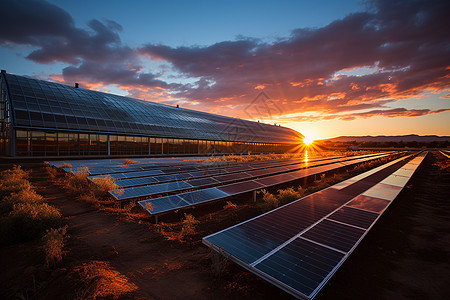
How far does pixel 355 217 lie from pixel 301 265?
14.1ft

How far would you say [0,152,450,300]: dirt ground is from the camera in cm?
451

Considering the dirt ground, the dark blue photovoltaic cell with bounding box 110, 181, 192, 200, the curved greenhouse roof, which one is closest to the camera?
the dirt ground

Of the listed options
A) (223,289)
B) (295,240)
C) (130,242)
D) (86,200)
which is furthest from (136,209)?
(295,240)

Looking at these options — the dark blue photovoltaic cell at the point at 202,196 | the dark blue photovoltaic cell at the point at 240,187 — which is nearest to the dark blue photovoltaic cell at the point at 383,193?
the dark blue photovoltaic cell at the point at 240,187

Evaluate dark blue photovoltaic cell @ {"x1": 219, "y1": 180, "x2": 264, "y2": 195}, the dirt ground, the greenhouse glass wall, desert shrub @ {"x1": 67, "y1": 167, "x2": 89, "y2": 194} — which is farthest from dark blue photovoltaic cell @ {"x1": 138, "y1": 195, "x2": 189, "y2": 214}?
the greenhouse glass wall

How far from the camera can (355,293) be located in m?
4.73

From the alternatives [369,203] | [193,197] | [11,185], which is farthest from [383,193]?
[11,185]

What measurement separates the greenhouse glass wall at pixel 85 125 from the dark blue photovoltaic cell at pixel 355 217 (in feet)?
111

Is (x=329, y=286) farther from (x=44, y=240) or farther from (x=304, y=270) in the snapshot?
(x=44, y=240)

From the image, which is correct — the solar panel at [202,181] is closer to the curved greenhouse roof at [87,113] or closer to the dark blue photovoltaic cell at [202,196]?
the dark blue photovoltaic cell at [202,196]

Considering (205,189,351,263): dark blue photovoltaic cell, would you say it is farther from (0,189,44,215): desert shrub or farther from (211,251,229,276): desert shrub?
(0,189,44,215): desert shrub

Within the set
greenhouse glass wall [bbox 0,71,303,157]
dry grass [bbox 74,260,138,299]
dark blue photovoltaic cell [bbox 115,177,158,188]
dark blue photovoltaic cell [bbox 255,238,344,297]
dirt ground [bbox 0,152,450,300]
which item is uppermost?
greenhouse glass wall [bbox 0,71,303,157]

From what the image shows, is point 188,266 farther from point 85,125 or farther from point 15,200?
point 85,125

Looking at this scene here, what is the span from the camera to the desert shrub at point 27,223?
21.5 ft
